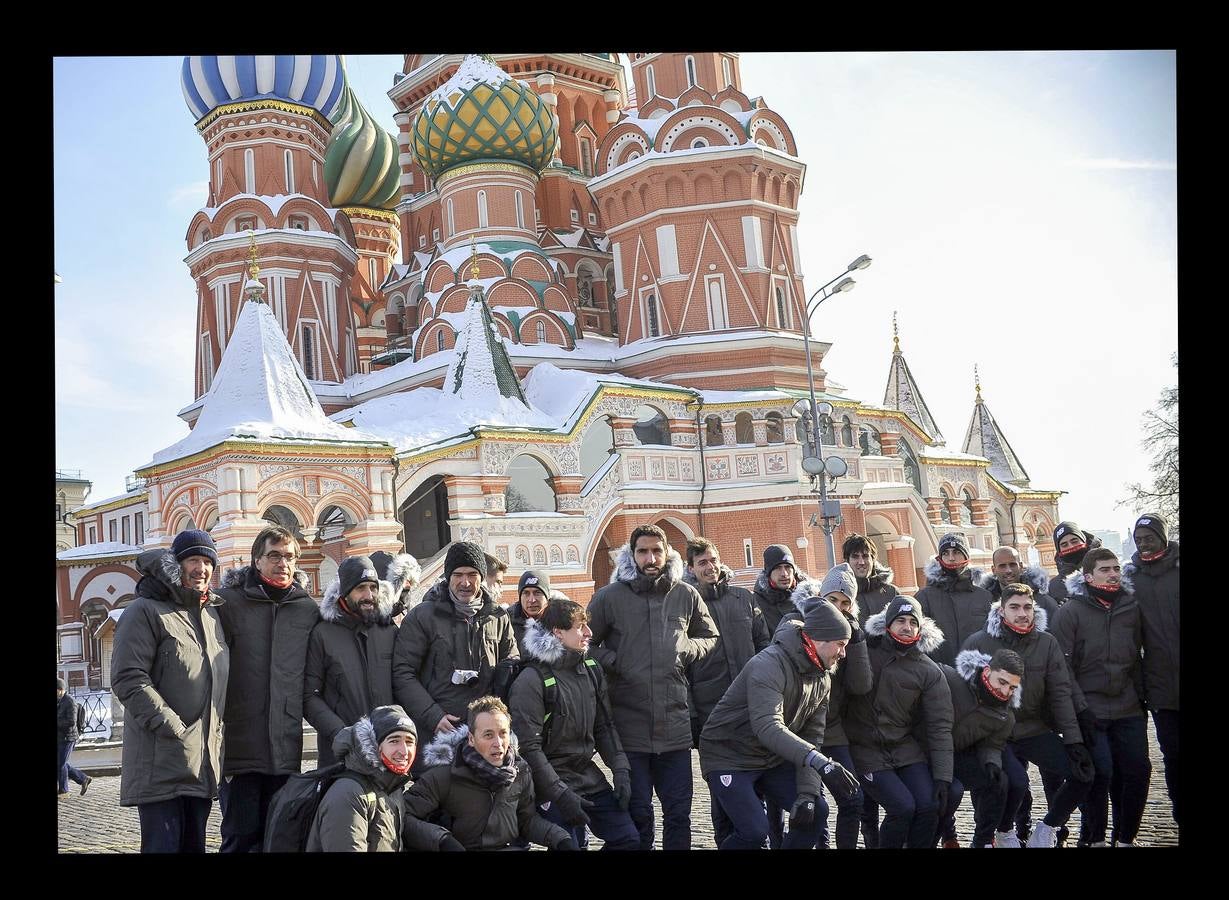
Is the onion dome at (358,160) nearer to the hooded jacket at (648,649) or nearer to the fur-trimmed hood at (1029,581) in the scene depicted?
the fur-trimmed hood at (1029,581)

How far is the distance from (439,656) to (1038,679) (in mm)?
2799

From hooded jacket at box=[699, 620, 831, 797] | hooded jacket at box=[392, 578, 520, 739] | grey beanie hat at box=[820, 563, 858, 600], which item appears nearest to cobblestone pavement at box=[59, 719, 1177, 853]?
A: hooded jacket at box=[699, 620, 831, 797]

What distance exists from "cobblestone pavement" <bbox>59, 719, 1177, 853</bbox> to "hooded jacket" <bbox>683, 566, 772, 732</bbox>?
2.79ft

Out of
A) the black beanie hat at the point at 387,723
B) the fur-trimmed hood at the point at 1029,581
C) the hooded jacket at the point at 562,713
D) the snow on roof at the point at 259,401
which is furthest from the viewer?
the snow on roof at the point at 259,401

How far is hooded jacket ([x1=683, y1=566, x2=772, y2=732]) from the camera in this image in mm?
6387

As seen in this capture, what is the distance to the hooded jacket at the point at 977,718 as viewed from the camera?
18.7ft

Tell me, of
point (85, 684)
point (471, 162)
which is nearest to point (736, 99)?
point (471, 162)

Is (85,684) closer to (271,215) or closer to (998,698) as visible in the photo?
(271,215)

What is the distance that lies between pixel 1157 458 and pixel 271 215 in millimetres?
17187

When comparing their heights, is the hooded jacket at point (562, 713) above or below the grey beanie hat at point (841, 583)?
below

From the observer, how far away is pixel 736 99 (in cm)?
2472

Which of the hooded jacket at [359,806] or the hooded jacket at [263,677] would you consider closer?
the hooded jacket at [359,806]

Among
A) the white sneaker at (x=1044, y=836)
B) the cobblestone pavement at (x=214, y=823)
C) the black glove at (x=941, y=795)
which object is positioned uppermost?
the black glove at (x=941, y=795)

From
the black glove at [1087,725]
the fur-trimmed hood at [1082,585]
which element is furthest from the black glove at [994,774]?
the fur-trimmed hood at [1082,585]
